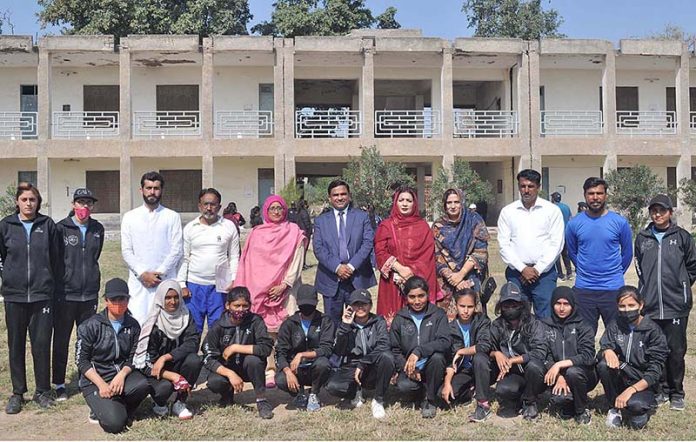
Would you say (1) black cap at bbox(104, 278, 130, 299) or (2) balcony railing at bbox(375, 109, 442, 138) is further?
(2) balcony railing at bbox(375, 109, 442, 138)

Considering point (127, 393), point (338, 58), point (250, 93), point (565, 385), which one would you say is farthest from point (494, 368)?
point (250, 93)

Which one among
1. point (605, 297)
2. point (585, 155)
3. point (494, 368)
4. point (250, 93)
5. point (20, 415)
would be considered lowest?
point (20, 415)

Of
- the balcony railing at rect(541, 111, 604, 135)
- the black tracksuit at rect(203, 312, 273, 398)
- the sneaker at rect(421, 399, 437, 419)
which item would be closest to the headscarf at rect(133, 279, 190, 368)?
the black tracksuit at rect(203, 312, 273, 398)

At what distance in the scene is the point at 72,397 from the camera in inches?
205

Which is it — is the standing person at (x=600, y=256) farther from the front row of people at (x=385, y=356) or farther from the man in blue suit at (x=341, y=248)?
the man in blue suit at (x=341, y=248)

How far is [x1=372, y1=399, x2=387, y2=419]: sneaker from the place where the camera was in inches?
182

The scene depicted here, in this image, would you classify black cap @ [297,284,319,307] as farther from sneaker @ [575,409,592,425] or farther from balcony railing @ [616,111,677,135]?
balcony railing @ [616,111,677,135]

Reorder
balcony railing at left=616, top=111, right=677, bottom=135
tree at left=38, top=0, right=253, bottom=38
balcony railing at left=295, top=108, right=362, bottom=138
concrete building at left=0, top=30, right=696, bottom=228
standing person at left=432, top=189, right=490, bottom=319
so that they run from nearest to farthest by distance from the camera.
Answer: standing person at left=432, top=189, right=490, bottom=319
concrete building at left=0, top=30, right=696, bottom=228
balcony railing at left=295, top=108, right=362, bottom=138
balcony railing at left=616, top=111, right=677, bottom=135
tree at left=38, top=0, right=253, bottom=38

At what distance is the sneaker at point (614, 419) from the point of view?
4.37m

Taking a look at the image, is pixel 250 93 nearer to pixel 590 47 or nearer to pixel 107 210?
pixel 107 210

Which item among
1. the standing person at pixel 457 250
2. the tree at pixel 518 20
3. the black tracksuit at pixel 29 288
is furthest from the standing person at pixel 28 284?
the tree at pixel 518 20

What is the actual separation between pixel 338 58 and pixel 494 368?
1681cm

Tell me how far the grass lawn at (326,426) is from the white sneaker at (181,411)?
0.19 ft

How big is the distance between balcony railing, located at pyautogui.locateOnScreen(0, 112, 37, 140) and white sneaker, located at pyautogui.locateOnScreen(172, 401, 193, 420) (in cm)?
1823
